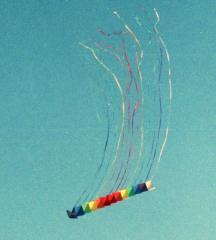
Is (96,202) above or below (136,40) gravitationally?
below

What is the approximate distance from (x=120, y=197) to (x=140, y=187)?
46.2 inches

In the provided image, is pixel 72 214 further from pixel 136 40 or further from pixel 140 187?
pixel 136 40

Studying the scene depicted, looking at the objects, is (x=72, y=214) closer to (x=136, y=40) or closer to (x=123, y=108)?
(x=123, y=108)

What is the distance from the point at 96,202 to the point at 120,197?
128 centimetres

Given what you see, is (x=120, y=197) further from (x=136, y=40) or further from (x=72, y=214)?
(x=136, y=40)

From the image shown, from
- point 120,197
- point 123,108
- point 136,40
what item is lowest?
point 120,197

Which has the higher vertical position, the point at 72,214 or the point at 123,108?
the point at 123,108

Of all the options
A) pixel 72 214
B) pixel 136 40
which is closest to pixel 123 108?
pixel 136 40

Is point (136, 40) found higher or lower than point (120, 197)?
higher

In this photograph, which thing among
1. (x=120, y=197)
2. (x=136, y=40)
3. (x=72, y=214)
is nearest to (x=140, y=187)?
(x=120, y=197)

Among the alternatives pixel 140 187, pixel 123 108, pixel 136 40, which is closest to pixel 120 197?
pixel 140 187

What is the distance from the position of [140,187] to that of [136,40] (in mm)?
7643

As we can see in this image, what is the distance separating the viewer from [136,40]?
27250 millimetres

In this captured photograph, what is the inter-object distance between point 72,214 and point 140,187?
12.6 feet
